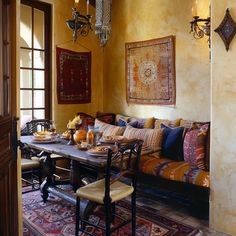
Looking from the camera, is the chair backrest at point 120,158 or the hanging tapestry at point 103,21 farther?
the hanging tapestry at point 103,21

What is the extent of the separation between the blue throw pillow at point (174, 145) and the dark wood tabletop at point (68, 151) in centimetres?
123

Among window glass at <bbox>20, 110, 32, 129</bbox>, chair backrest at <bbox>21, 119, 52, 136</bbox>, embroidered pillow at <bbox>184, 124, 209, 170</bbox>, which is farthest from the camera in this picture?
window glass at <bbox>20, 110, 32, 129</bbox>

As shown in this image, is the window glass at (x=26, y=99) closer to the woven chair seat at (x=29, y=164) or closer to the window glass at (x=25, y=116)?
the window glass at (x=25, y=116)

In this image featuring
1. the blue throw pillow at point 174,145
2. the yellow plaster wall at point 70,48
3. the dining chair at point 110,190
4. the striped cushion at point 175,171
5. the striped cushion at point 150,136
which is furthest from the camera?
the yellow plaster wall at point 70,48

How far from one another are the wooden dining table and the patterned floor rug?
0.16 metres

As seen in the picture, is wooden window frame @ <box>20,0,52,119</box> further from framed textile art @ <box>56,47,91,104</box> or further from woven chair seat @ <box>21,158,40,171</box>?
woven chair seat @ <box>21,158,40,171</box>

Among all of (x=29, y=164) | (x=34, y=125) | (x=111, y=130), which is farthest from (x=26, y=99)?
(x=111, y=130)

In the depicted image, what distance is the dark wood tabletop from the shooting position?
2.48m

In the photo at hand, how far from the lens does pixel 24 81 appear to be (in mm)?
4551

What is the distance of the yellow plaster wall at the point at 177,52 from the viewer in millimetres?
3992

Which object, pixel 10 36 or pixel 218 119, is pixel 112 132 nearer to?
pixel 218 119

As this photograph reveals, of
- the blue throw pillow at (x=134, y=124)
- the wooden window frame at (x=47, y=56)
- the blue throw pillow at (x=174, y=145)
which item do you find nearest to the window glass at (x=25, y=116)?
the wooden window frame at (x=47, y=56)

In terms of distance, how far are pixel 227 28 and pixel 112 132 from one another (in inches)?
83.4

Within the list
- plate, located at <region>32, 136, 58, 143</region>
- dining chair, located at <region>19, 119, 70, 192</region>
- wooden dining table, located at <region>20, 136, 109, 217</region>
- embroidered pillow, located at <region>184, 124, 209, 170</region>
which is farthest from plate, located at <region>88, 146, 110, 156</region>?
dining chair, located at <region>19, 119, 70, 192</region>
